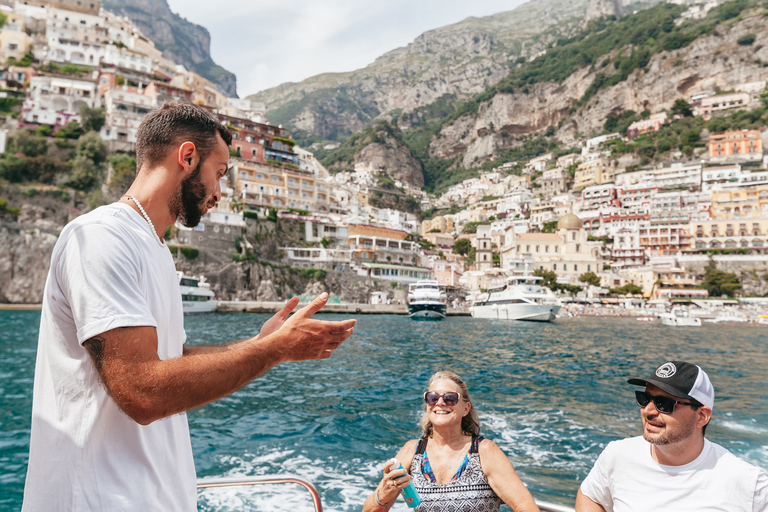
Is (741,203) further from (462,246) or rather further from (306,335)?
(306,335)

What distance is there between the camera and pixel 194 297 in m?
34.4

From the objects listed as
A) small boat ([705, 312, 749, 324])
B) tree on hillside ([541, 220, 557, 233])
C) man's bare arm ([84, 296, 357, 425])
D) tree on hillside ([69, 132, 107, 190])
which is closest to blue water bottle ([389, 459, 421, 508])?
man's bare arm ([84, 296, 357, 425])

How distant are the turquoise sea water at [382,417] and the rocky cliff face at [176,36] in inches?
6604

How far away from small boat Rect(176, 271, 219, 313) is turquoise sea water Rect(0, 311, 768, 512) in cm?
1732

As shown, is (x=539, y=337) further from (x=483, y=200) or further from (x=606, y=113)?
(x=606, y=113)

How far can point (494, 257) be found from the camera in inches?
3120

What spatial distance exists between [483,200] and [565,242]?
38.7 m

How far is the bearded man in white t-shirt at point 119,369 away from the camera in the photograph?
108cm

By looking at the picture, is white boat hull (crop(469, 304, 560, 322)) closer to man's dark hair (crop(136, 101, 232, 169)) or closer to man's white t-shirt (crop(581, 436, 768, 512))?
man's white t-shirt (crop(581, 436, 768, 512))

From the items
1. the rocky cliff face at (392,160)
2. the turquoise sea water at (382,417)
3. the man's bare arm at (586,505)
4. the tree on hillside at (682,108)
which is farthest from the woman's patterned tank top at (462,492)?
the rocky cliff face at (392,160)

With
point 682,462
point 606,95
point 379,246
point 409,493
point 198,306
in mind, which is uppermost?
point 606,95

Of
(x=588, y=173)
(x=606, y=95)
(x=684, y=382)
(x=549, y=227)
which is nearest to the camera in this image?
(x=684, y=382)

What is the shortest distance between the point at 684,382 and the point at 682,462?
1.52 ft

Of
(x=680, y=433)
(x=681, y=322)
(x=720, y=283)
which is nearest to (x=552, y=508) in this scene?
(x=680, y=433)
